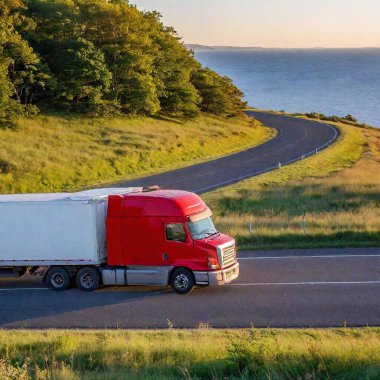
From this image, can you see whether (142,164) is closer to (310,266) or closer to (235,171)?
(235,171)

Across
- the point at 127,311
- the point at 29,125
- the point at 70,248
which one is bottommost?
the point at 127,311

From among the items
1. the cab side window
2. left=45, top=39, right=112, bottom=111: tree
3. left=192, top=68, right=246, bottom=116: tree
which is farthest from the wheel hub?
left=192, top=68, right=246, bottom=116: tree

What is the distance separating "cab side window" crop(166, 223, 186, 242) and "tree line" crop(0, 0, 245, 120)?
3552 cm

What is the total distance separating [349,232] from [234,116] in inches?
2137

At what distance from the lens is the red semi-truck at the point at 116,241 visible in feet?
58.9

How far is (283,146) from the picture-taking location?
2496 inches

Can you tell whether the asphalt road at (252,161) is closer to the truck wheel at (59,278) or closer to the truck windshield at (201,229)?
the truck windshield at (201,229)

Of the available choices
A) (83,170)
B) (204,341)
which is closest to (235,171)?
(83,170)

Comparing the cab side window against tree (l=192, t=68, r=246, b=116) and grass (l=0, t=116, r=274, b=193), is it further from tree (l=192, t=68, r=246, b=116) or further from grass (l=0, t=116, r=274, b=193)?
tree (l=192, t=68, r=246, b=116)

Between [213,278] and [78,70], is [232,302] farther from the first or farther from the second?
[78,70]

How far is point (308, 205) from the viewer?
32938 mm

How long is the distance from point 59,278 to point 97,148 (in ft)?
106

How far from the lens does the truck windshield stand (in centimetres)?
1811

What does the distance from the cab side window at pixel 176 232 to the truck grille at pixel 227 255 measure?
122 centimetres
